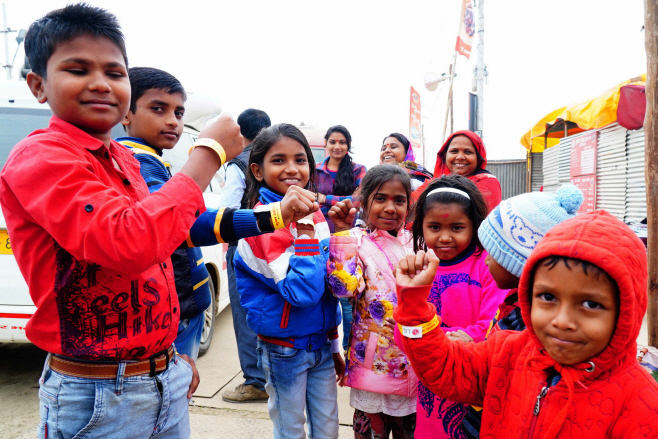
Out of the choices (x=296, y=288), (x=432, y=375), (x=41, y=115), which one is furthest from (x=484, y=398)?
(x=41, y=115)

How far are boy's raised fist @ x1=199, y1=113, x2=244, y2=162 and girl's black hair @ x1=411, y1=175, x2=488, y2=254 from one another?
1007mm

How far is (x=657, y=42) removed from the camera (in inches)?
96.0

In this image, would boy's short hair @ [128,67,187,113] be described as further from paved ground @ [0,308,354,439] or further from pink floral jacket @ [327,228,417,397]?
paved ground @ [0,308,354,439]

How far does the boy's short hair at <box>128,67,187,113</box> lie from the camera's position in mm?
1949

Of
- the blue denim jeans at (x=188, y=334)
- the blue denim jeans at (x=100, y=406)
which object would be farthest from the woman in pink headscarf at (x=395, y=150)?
the blue denim jeans at (x=100, y=406)

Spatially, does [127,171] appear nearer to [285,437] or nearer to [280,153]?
[280,153]

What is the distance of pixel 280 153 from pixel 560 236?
4.51ft

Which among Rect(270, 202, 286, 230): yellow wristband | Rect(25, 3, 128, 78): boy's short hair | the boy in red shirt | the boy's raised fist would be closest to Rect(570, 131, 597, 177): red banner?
Rect(270, 202, 286, 230): yellow wristband

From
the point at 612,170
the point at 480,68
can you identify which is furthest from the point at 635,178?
the point at 480,68

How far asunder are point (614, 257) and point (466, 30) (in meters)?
10.1

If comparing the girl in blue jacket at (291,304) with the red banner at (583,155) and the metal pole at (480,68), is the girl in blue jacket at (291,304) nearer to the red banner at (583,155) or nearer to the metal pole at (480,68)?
the metal pole at (480,68)

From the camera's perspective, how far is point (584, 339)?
3.20 feet

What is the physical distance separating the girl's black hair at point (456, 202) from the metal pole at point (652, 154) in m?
1.23

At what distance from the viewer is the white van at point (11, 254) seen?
8.85ft
